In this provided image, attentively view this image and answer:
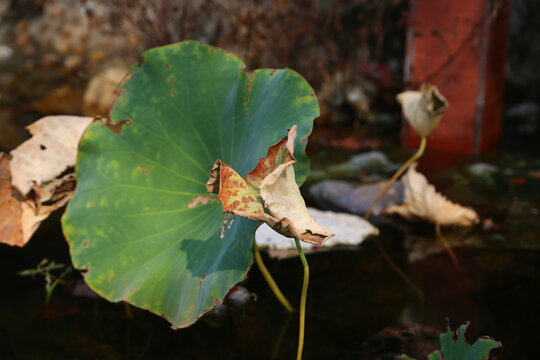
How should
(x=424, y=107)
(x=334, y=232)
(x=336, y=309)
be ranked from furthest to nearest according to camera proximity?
1. (x=334, y=232)
2. (x=424, y=107)
3. (x=336, y=309)

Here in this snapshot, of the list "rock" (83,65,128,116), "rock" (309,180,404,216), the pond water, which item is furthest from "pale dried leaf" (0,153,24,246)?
"rock" (83,65,128,116)

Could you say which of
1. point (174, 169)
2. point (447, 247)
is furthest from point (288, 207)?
point (447, 247)

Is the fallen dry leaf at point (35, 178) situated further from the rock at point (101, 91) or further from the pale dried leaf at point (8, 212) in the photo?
the rock at point (101, 91)

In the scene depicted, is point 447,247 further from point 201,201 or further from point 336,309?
point 201,201

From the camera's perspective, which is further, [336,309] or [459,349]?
[336,309]

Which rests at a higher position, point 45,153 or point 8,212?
point 45,153

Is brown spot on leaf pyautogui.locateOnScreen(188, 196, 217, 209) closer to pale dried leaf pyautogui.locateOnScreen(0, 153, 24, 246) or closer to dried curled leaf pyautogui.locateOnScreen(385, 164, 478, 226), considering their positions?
pale dried leaf pyautogui.locateOnScreen(0, 153, 24, 246)
